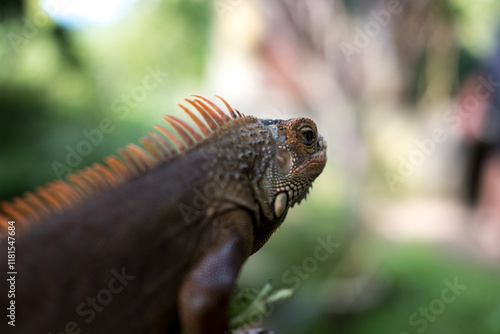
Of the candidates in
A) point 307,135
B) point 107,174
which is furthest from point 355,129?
point 107,174

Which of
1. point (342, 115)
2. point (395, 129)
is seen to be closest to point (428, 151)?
point (395, 129)

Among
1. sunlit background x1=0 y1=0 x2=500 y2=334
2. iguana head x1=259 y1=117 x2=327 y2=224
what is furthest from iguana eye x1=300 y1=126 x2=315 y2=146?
sunlit background x1=0 y1=0 x2=500 y2=334

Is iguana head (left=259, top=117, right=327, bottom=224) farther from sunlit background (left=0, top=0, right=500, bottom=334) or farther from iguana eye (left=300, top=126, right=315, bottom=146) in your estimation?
sunlit background (left=0, top=0, right=500, bottom=334)

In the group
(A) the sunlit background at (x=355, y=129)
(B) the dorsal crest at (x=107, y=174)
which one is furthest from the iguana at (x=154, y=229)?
(A) the sunlit background at (x=355, y=129)

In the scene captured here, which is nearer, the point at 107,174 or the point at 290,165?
the point at 107,174

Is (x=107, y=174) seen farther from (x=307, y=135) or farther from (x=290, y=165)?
(x=307, y=135)

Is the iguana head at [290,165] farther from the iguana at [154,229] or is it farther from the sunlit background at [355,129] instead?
the sunlit background at [355,129]
